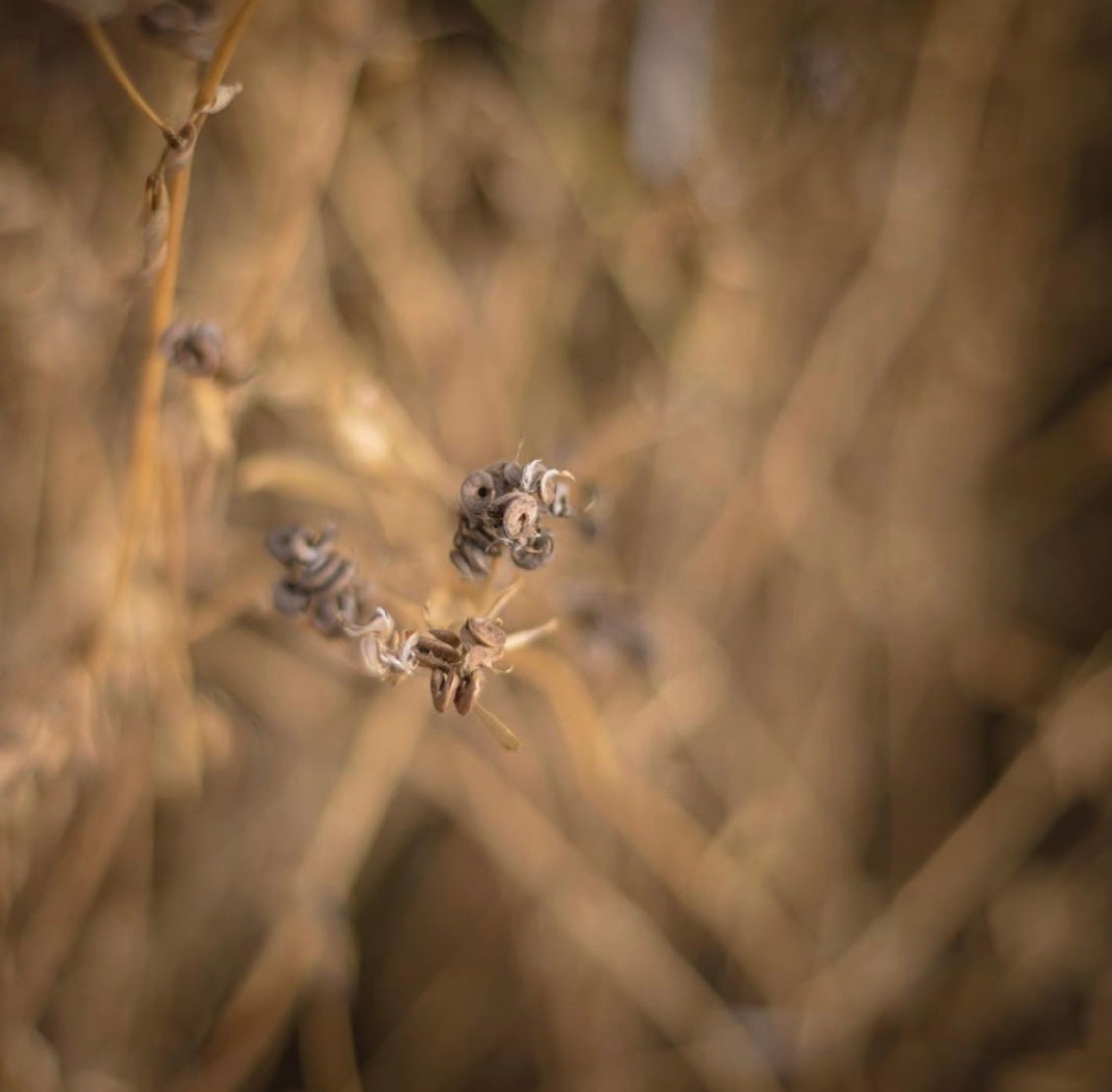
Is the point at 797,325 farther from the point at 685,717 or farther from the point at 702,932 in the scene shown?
the point at 702,932

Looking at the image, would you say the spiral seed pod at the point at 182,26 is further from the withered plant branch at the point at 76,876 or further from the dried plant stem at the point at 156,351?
the withered plant branch at the point at 76,876

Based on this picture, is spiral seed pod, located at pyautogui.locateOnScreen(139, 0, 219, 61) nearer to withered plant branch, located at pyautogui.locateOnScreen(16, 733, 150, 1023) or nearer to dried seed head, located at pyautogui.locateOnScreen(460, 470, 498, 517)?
dried seed head, located at pyautogui.locateOnScreen(460, 470, 498, 517)

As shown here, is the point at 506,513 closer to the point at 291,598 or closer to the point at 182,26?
the point at 291,598

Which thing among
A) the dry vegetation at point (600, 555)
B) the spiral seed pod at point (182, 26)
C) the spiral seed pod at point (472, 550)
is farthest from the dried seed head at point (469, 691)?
the spiral seed pod at point (182, 26)

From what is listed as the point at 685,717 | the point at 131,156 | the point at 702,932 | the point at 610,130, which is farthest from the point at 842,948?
the point at 131,156

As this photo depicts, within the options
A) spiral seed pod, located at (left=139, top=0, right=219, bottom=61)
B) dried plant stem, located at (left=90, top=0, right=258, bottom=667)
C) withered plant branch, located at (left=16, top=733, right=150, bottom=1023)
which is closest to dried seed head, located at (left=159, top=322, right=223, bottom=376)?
dried plant stem, located at (left=90, top=0, right=258, bottom=667)

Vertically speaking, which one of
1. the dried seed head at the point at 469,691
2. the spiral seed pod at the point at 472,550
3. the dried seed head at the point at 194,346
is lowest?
the dried seed head at the point at 469,691
